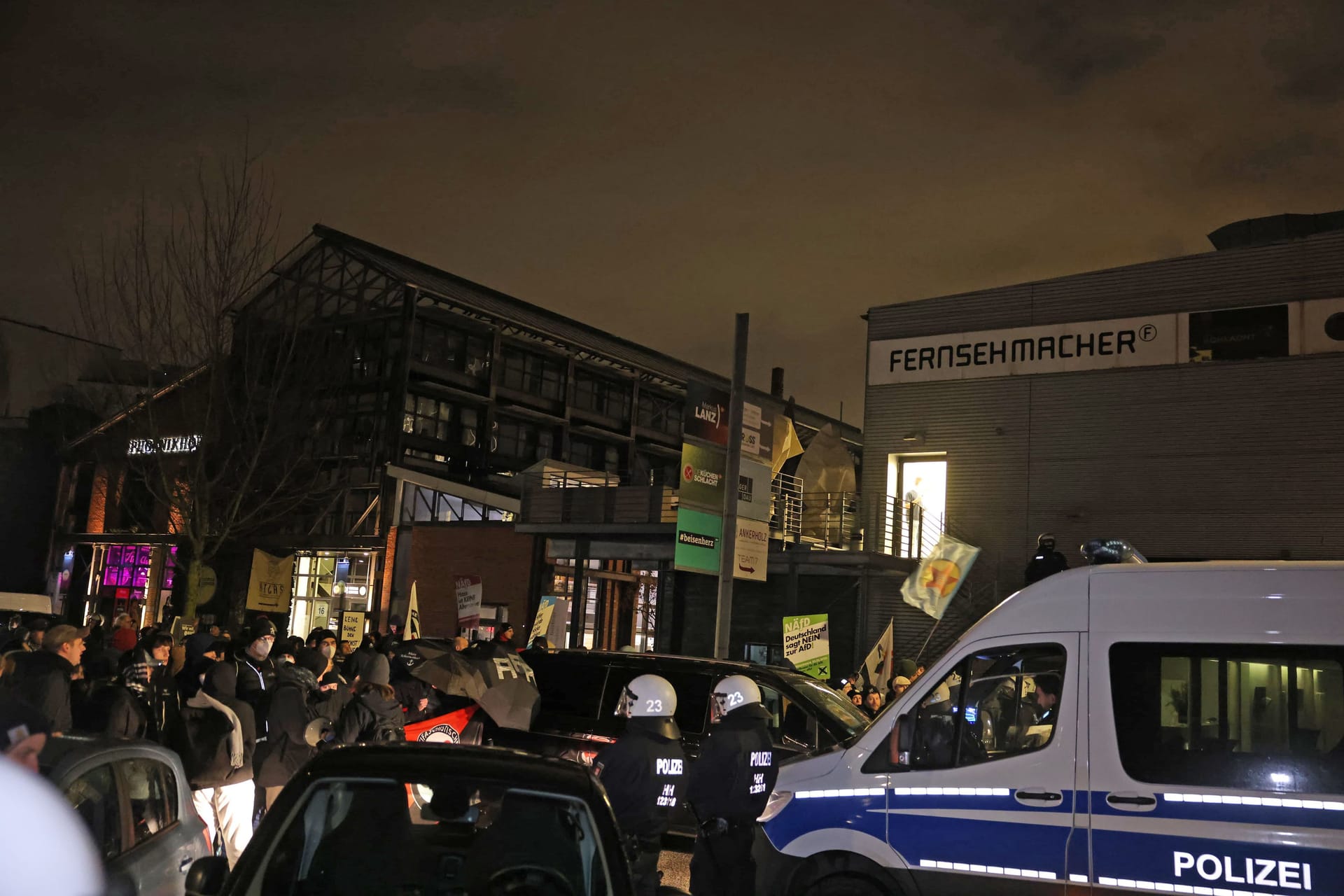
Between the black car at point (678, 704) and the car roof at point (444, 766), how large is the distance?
5.46 metres

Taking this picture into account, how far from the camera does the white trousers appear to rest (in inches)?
330

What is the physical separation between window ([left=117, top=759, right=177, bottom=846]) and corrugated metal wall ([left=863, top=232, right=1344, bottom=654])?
1850 centimetres

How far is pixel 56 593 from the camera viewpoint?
4656 centimetres

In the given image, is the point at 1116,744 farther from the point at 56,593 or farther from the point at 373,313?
the point at 56,593

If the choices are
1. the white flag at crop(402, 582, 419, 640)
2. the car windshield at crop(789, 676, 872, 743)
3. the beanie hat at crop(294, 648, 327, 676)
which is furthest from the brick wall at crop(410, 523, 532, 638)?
the car windshield at crop(789, 676, 872, 743)

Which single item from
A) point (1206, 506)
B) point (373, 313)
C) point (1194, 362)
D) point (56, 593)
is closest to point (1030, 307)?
point (1194, 362)

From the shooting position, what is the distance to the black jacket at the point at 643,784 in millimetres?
6137

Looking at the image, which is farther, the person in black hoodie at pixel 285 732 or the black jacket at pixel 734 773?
the person in black hoodie at pixel 285 732

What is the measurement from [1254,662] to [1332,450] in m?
16.4

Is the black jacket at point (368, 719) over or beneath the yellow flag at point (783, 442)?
beneath

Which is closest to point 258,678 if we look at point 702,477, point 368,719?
point 368,719

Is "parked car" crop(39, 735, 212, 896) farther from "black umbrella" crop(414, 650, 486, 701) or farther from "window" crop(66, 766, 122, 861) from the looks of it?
"black umbrella" crop(414, 650, 486, 701)

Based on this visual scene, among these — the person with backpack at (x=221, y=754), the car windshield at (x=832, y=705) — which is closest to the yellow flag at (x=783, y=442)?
the car windshield at (x=832, y=705)

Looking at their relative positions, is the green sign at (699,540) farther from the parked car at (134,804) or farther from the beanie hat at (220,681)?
the parked car at (134,804)
